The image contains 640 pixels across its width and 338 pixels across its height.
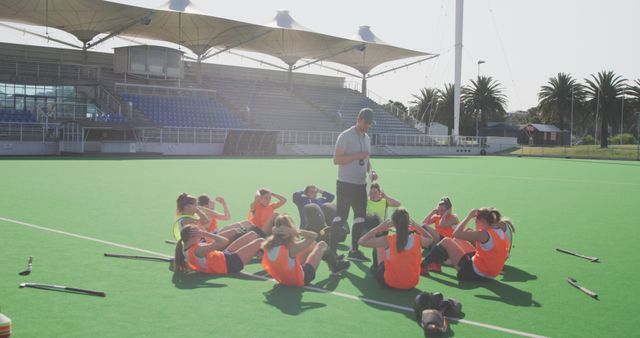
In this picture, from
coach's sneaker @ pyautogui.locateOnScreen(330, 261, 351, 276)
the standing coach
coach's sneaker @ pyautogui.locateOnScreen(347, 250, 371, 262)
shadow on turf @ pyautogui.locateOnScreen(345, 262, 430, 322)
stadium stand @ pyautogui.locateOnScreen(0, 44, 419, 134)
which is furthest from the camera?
stadium stand @ pyautogui.locateOnScreen(0, 44, 419, 134)

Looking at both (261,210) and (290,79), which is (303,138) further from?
(261,210)

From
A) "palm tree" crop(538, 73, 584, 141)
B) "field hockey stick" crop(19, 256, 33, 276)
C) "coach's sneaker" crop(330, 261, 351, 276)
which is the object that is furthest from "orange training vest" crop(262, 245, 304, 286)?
"palm tree" crop(538, 73, 584, 141)

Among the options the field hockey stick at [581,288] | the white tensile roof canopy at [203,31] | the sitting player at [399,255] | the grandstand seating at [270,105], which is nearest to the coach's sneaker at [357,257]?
the sitting player at [399,255]

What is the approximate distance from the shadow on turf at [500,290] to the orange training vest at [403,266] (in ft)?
2.26

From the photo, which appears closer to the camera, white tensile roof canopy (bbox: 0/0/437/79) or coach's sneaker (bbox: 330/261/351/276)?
coach's sneaker (bbox: 330/261/351/276)

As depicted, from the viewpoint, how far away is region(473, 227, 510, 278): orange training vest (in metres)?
6.96

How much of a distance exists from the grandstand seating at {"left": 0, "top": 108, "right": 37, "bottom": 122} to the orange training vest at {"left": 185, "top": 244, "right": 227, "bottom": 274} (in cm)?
3754

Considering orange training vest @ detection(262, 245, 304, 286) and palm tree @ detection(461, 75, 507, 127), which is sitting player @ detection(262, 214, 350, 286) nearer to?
orange training vest @ detection(262, 245, 304, 286)

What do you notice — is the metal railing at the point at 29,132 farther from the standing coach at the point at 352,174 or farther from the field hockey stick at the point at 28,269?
the standing coach at the point at 352,174

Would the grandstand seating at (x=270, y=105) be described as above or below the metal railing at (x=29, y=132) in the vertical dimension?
above

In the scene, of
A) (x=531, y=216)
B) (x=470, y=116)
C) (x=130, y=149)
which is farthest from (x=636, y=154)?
(x=531, y=216)

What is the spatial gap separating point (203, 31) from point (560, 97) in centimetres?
5251

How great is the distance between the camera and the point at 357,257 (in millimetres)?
8180

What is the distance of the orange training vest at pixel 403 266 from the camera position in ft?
21.0
